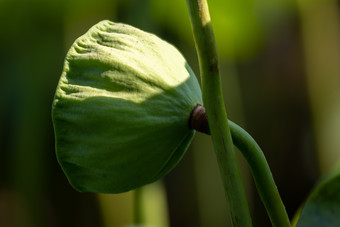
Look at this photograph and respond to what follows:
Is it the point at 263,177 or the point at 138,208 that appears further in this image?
the point at 138,208

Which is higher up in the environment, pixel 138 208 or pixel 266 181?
pixel 266 181

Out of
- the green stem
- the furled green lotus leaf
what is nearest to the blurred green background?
the green stem

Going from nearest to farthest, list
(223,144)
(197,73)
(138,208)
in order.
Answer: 1. (223,144)
2. (138,208)
3. (197,73)

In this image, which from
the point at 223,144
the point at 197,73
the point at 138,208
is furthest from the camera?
the point at 197,73

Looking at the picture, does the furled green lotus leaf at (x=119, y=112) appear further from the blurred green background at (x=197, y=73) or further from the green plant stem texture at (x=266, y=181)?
the blurred green background at (x=197, y=73)

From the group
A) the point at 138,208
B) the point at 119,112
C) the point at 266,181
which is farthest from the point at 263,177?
the point at 138,208

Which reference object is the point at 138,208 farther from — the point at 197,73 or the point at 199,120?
the point at 197,73

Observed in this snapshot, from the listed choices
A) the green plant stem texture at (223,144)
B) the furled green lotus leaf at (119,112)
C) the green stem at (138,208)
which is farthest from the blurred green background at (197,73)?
the green plant stem texture at (223,144)
